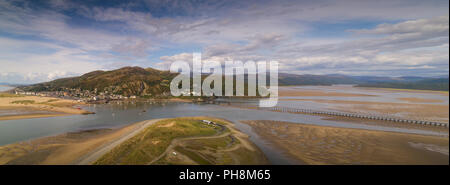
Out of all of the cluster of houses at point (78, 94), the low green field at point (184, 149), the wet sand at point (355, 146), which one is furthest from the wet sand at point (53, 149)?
the cluster of houses at point (78, 94)

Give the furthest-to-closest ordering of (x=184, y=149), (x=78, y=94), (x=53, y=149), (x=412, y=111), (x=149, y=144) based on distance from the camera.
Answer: (x=78, y=94), (x=412, y=111), (x=53, y=149), (x=149, y=144), (x=184, y=149)

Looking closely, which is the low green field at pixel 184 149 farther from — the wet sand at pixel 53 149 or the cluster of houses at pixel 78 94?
the cluster of houses at pixel 78 94

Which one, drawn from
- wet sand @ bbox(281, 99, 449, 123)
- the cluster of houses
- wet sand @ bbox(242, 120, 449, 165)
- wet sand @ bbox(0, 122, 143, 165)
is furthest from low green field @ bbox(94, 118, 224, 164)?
the cluster of houses

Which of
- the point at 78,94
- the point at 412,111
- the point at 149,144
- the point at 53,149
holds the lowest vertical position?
the point at 53,149

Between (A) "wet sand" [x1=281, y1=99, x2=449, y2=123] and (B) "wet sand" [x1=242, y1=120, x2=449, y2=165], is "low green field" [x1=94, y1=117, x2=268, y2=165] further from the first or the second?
(A) "wet sand" [x1=281, y1=99, x2=449, y2=123]

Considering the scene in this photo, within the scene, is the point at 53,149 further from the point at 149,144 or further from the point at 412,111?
→ the point at 412,111

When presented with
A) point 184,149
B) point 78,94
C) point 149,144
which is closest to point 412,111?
point 184,149
